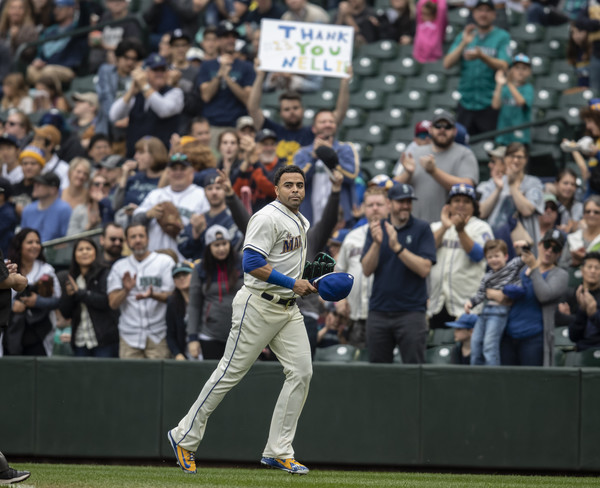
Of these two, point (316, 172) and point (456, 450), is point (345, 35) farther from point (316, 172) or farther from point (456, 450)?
point (456, 450)

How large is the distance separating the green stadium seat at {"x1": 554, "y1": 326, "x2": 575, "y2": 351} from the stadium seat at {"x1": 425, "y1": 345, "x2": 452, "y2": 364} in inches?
40.1

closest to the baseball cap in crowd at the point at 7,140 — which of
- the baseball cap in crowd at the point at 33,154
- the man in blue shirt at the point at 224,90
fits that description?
the baseball cap in crowd at the point at 33,154

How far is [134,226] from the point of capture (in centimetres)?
1093

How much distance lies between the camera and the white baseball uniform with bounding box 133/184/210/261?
38.3 feet

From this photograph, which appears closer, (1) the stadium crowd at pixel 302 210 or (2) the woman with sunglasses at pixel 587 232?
(1) the stadium crowd at pixel 302 210

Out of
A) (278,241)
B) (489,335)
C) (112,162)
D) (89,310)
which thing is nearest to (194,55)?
(112,162)

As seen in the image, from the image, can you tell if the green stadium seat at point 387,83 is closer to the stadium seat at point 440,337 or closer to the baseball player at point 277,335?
the stadium seat at point 440,337

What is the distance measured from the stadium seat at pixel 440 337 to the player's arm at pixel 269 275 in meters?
3.63

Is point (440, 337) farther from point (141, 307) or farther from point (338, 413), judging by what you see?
point (141, 307)

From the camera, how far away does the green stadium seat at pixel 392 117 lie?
15.8 meters

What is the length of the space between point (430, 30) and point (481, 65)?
2.10 metres

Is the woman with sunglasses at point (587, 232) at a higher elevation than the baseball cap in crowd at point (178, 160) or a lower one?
lower

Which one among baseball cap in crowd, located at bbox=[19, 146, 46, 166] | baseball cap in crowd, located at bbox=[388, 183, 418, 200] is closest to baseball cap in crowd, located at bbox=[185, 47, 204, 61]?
baseball cap in crowd, located at bbox=[19, 146, 46, 166]

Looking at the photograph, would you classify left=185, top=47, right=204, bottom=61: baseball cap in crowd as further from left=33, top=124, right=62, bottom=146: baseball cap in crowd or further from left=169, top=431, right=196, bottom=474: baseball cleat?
left=169, top=431, right=196, bottom=474: baseball cleat
